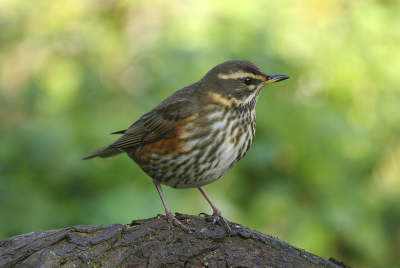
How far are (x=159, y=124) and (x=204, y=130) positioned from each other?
0.41m

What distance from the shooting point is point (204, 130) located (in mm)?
3070

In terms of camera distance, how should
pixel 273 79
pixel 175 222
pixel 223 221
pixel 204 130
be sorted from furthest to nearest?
1. pixel 273 79
2. pixel 204 130
3. pixel 223 221
4. pixel 175 222

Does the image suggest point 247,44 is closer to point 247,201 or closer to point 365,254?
point 247,201

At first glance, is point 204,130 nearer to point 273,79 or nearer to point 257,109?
point 273,79

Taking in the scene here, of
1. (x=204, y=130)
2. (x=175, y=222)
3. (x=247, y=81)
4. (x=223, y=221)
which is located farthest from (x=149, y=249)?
(x=247, y=81)

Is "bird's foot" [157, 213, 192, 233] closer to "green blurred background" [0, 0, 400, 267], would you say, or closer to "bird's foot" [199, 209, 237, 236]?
"bird's foot" [199, 209, 237, 236]

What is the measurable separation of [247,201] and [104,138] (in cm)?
141

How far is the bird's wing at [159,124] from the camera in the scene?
3193 millimetres

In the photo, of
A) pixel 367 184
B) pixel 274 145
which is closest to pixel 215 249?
pixel 274 145

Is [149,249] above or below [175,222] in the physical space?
below

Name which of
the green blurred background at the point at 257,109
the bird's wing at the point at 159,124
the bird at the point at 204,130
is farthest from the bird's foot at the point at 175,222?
the green blurred background at the point at 257,109

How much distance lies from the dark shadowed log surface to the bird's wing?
0.73 metres

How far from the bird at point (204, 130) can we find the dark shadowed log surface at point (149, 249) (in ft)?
0.80

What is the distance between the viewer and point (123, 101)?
4.98 metres
